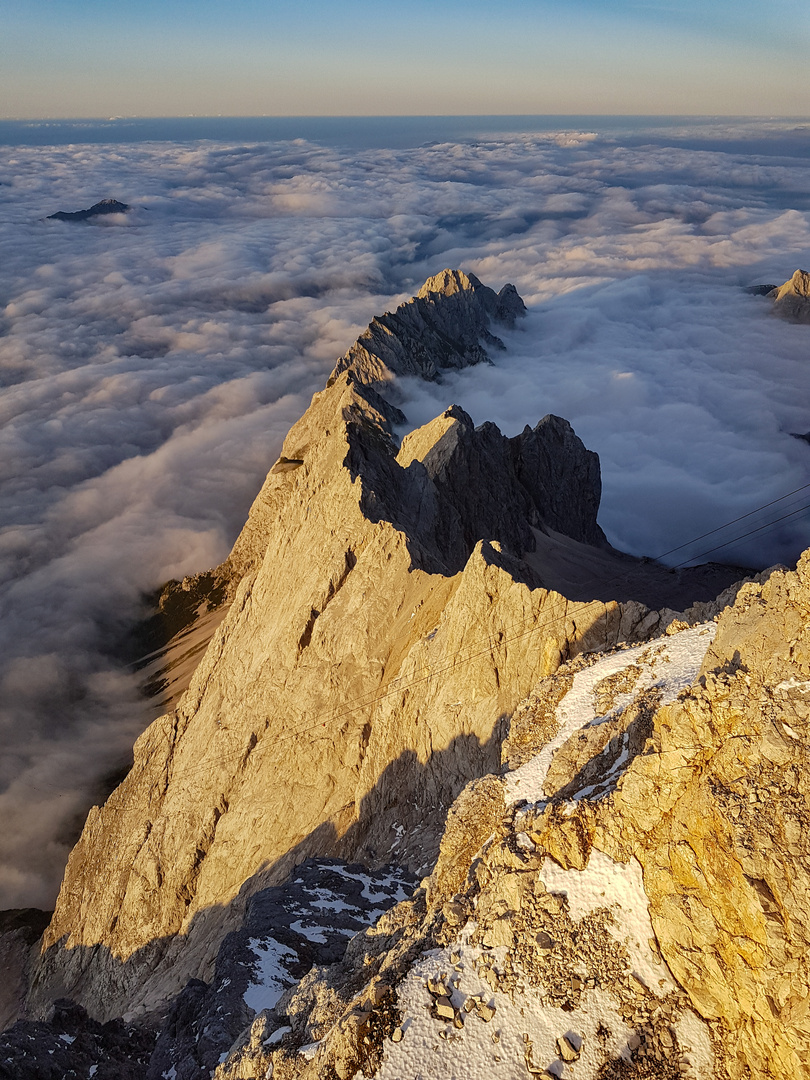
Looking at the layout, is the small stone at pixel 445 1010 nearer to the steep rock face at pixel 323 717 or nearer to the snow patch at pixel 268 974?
the snow patch at pixel 268 974

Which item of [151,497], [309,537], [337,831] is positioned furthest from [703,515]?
[151,497]

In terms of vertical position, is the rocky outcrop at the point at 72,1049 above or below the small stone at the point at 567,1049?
below

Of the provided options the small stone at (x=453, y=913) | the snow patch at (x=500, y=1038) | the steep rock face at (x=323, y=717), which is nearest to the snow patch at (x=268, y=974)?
the steep rock face at (x=323, y=717)

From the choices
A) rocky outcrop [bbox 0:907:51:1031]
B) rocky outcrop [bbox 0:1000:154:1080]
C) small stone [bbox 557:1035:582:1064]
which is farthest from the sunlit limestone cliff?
rocky outcrop [bbox 0:907:51:1031]

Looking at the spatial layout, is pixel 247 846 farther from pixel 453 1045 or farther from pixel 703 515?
pixel 703 515

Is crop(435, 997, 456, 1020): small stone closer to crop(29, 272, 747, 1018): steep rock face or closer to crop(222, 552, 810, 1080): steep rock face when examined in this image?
crop(222, 552, 810, 1080): steep rock face

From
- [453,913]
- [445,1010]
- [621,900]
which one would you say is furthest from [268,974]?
[621,900]

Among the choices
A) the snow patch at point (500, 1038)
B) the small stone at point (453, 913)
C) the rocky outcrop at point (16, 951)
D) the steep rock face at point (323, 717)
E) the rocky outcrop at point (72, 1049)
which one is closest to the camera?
the snow patch at point (500, 1038)
